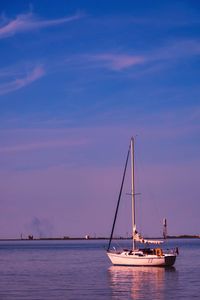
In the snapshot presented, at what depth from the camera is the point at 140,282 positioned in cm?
5703

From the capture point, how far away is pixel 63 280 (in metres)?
59.4

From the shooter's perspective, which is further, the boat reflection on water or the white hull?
the white hull

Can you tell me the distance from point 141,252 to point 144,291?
906 inches

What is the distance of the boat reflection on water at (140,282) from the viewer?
4697 centimetres

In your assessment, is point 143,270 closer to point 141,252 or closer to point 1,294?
point 141,252

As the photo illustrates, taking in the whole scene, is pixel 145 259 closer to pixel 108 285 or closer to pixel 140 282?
pixel 140 282

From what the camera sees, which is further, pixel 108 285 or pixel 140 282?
pixel 140 282

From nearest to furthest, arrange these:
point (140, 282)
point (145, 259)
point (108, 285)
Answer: point (108, 285)
point (140, 282)
point (145, 259)

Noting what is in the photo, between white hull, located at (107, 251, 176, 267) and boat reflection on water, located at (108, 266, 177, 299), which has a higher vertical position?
white hull, located at (107, 251, 176, 267)

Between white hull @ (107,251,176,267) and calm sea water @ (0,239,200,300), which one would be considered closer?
calm sea water @ (0,239,200,300)

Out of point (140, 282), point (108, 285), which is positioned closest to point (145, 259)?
point (140, 282)

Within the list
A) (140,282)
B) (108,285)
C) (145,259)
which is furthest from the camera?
(145,259)

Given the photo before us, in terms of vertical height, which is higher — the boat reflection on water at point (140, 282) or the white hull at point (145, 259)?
the white hull at point (145, 259)

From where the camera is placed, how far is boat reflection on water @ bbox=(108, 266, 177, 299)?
4697 cm
